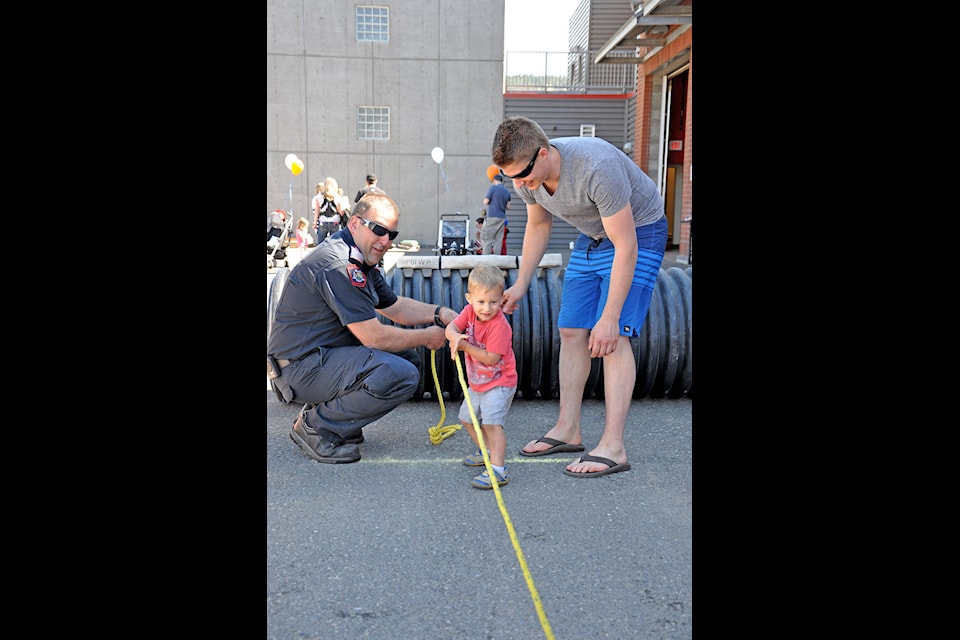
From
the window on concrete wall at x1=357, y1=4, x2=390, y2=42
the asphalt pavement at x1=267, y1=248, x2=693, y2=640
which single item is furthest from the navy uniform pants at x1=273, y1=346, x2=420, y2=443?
the window on concrete wall at x1=357, y1=4, x2=390, y2=42

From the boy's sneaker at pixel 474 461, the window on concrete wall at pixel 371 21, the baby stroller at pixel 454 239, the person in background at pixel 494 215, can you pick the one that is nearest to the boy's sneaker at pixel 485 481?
the boy's sneaker at pixel 474 461

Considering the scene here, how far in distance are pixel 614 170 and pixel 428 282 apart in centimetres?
196

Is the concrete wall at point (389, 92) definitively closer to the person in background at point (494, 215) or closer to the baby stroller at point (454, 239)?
the baby stroller at point (454, 239)

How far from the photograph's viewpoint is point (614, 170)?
3.34 meters

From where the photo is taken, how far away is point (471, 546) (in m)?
2.83

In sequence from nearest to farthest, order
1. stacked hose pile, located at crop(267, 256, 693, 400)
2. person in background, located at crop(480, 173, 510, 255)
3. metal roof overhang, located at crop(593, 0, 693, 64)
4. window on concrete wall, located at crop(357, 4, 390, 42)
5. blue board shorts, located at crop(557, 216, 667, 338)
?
1. blue board shorts, located at crop(557, 216, 667, 338)
2. stacked hose pile, located at crop(267, 256, 693, 400)
3. metal roof overhang, located at crop(593, 0, 693, 64)
4. person in background, located at crop(480, 173, 510, 255)
5. window on concrete wall, located at crop(357, 4, 390, 42)

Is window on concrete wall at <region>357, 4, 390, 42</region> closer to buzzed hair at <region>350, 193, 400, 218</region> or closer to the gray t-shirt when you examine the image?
buzzed hair at <region>350, 193, 400, 218</region>

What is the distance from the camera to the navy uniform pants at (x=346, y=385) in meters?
3.76

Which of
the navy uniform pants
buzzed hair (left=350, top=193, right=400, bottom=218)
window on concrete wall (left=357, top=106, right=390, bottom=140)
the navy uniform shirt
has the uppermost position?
window on concrete wall (left=357, top=106, right=390, bottom=140)

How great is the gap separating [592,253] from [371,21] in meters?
19.4

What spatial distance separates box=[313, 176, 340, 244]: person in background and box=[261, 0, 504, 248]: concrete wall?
8840 mm

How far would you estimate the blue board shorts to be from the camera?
3.55 metres
